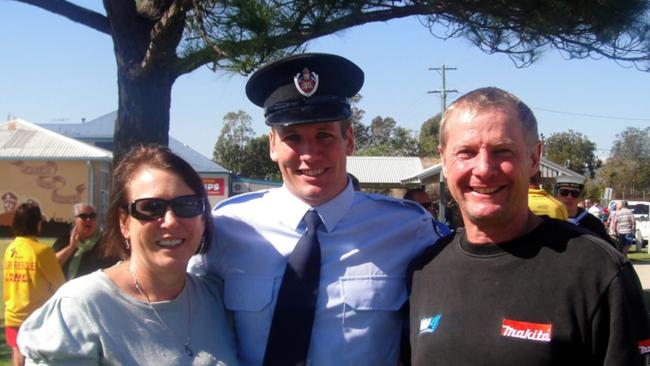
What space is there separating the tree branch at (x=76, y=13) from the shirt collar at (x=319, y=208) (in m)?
3.33

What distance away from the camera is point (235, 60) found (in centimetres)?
475

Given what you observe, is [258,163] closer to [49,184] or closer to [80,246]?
[49,184]

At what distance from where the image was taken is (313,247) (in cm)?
266

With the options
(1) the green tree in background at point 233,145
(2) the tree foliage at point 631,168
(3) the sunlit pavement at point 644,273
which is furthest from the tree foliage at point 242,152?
(3) the sunlit pavement at point 644,273

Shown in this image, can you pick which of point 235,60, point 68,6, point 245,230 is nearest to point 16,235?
point 68,6

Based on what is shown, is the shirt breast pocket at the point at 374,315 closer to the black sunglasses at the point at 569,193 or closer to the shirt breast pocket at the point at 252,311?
the shirt breast pocket at the point at 252,311

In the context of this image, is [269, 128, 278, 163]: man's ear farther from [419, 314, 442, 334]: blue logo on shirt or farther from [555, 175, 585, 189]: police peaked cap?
[555, 175, 585, 189]: police peaked cap

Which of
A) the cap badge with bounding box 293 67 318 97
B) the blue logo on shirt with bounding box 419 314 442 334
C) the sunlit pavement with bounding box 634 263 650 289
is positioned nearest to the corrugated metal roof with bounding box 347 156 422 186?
the sunlit pavement with bounding box 634 263 650 289

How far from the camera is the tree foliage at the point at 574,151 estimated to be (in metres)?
49.5

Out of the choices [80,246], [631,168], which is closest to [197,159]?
[80,246]

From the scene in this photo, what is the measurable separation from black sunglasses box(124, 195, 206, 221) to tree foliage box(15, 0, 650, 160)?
236 cm

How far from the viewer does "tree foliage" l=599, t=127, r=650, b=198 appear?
45.8 meters

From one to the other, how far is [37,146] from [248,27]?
2681cm

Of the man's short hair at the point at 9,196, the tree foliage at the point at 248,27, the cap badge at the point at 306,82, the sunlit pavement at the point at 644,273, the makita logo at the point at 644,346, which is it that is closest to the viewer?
the makita logo at the point at 644,346
